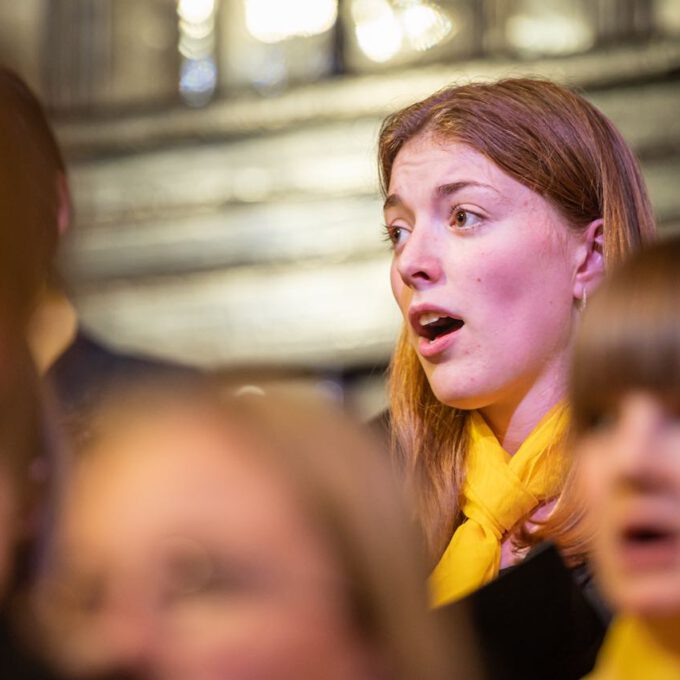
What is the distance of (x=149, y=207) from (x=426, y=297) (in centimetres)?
253

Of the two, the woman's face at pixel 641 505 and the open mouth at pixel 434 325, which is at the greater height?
the woman's face at pixel 641 505

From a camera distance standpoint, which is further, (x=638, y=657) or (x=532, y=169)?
(x=532, y=169)

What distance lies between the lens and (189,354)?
3.29m

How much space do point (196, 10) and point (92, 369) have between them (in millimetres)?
2526

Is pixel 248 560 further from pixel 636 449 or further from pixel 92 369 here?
pixel 92 369

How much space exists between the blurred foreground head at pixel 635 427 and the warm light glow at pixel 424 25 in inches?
104

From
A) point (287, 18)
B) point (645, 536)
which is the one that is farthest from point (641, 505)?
point (287, 18)

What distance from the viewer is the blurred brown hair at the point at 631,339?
70cm

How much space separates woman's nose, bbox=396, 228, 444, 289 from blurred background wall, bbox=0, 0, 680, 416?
196cm

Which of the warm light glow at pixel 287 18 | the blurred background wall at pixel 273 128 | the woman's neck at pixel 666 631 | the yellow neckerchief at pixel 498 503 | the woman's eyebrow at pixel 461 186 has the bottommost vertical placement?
the blurred background wall at pixel 273 128

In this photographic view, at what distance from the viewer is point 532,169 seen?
3.78 feet

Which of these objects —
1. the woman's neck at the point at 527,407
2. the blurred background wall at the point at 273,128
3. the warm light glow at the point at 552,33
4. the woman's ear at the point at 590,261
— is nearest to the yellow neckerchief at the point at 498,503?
the woman's neck at the point at 527,407

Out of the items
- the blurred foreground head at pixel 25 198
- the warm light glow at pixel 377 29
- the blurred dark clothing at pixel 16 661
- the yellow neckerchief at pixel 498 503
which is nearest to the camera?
the blurred dark clothing at pixel 16 661

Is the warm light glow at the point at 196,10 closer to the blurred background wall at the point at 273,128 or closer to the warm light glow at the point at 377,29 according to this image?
the blurred background wall at the point at 273,128
